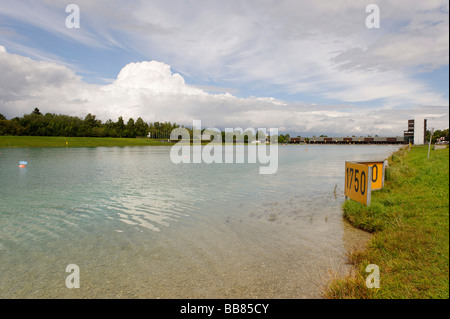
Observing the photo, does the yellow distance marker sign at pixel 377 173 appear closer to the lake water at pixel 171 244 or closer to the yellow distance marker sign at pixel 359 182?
the yellow distance marker sign at pixel 359 182

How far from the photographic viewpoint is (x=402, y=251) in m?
5.95

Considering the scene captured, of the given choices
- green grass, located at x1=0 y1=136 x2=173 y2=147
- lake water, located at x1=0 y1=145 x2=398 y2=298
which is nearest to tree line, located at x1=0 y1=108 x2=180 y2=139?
green grass, located at x1=0 y1=136 x2=173 y2=147

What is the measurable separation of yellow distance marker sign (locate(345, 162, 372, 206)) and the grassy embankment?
15.2 inches

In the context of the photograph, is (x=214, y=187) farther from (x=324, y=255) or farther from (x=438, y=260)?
(x=438, y=260)

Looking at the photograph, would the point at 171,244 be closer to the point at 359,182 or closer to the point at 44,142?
the point at 359,182

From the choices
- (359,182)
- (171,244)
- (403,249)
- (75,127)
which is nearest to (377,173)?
(359,182)

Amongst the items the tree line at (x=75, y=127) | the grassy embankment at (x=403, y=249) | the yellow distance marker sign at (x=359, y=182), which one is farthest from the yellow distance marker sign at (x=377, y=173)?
the tree line at (x=75, y=127)

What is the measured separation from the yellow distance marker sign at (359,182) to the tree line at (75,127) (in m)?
127

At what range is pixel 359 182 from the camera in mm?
10625

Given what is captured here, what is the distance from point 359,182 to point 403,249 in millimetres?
4919

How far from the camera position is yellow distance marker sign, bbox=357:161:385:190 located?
12.0 m

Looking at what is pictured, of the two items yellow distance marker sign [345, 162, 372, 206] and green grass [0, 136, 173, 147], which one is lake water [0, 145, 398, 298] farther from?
green grass [0, 136, 173, 147]

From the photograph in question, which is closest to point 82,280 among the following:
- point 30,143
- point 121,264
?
point 121,264
